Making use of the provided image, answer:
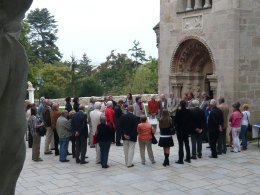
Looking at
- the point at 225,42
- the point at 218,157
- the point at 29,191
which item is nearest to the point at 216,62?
the point at 225,42

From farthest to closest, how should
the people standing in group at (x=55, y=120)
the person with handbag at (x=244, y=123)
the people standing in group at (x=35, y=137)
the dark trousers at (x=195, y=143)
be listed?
the person with handbag at (x=244, y=123) < the people standing in group at (x=55, y=120) < the dark trousers at (x=195, y=143) < the people standing in group at (x=35, y=137)

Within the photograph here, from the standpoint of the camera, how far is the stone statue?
10.0 ft

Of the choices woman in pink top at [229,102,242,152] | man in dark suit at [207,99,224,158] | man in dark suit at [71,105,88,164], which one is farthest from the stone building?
man in dark suit at [71,105,88,164]

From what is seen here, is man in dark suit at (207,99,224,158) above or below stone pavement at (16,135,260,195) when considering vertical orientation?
above

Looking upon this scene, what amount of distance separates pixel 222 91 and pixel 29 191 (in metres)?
Answer: 8.67

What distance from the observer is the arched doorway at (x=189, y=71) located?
667 inches

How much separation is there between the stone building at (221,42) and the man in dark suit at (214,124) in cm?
266

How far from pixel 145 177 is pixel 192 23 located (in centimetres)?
812

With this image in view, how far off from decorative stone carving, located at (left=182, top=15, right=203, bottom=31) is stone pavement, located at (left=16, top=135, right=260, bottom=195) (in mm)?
5778

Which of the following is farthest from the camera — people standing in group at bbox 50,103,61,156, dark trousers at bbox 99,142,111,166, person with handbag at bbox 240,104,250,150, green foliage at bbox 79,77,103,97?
green foliage at bbox 79,77,103,97

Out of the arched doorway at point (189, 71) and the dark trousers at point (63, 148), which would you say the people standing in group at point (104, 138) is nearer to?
the dark trousers at point (63, 148)

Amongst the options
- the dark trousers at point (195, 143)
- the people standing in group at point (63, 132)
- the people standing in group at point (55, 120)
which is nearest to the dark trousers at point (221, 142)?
the dark trousers at point (195, 143)

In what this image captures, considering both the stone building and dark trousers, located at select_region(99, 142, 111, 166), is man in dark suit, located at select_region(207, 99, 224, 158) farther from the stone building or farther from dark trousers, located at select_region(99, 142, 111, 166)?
dark trousers, located at select_region(99, 142, 111, 166)

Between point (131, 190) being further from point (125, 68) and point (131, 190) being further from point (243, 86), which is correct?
point (125, 68)
